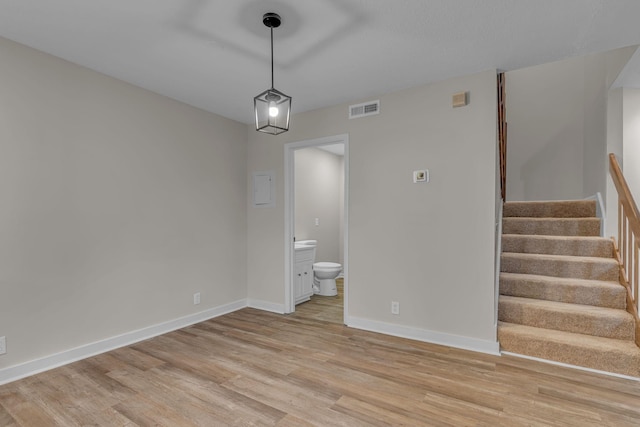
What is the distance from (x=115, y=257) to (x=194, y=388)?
→ 1483mm

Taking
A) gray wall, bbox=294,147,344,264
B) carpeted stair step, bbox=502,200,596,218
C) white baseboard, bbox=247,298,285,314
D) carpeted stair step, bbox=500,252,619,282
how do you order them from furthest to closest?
gray wall, bbox=294,147,344,264, white baseboard, bbox=247,298,285,314, carpeted stair step, bbox=502,200,596,218, carpeted stair step, bbox=500,252,619,282

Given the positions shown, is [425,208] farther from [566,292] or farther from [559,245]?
[559,245]

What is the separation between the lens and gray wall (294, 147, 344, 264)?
563cm

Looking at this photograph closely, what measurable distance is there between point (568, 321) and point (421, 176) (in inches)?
69.7

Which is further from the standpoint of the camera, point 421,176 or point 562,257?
point 562,257

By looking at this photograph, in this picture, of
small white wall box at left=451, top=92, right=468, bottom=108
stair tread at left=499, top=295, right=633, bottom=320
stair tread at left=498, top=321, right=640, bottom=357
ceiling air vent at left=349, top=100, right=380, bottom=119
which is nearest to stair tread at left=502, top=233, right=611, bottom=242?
stair tread at left=499, top=295, right=633, bottom=320

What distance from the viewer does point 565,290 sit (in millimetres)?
3062

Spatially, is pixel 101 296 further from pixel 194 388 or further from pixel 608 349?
pixel 608 349

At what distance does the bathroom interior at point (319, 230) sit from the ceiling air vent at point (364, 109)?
2.15 feet

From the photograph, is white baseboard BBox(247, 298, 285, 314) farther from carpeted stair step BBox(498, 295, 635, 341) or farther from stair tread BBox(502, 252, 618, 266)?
stair tread BBox(502, 252, 618, 266)

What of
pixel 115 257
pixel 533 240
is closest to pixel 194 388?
pixel 115 257

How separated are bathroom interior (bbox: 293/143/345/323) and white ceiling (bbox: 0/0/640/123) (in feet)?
4.85

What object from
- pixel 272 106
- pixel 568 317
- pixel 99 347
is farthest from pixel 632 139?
pixel 99 347

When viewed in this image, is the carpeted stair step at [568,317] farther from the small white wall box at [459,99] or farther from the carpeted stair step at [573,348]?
the small white wall box at [459,99]
